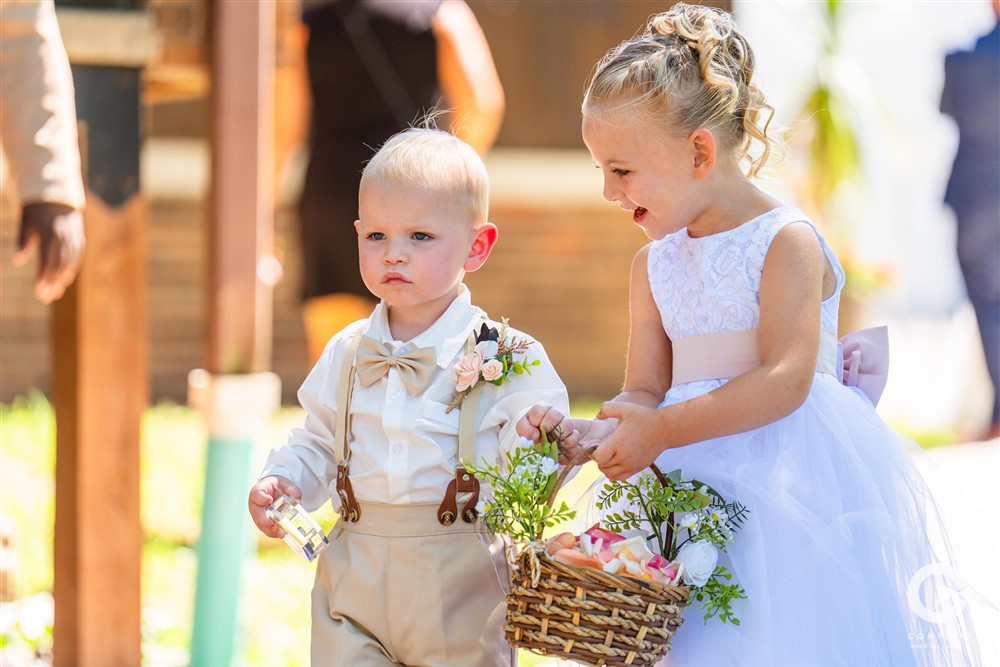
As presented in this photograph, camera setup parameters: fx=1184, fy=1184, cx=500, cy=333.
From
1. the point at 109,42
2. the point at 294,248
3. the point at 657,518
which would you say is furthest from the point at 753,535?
the point at 294,248

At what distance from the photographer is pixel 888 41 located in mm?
6266

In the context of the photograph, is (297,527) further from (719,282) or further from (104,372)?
(104,372)

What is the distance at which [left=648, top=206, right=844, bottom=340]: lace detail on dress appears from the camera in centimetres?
199

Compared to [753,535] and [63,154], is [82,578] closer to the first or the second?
[63,154]

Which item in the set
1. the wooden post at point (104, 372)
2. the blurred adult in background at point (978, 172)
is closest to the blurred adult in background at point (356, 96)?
the wooden post at point (104, 372)

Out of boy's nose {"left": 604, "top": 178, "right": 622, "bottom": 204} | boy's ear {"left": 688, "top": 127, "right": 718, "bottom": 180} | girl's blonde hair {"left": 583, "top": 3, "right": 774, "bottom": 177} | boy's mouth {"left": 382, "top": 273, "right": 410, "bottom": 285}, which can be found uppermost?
girl's blonde hair {"left": 583, "top": 3, "right": 774, "bottom": 177}

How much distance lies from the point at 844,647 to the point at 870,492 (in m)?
0.26

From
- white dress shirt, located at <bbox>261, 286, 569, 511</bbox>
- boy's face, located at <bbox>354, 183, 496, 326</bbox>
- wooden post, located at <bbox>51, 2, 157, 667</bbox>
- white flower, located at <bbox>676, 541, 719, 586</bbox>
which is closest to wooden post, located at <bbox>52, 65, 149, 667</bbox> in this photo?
wooden post, located at <bbox>51, 2, 157, 667</bbox>

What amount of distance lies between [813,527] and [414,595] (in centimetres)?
67

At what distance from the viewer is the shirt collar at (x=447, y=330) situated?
2080 millimetres

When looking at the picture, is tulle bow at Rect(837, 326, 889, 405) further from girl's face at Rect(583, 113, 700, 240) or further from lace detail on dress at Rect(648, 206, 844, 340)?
girl's face at Rect(583, 113, 700, 240)

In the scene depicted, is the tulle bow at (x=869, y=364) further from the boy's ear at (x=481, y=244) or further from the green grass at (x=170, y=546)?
the green grass at (x=170, y=546)

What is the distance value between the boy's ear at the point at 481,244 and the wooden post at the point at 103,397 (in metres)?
1.20

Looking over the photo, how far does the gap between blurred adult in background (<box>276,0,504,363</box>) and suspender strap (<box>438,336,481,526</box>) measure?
94.6 inches
